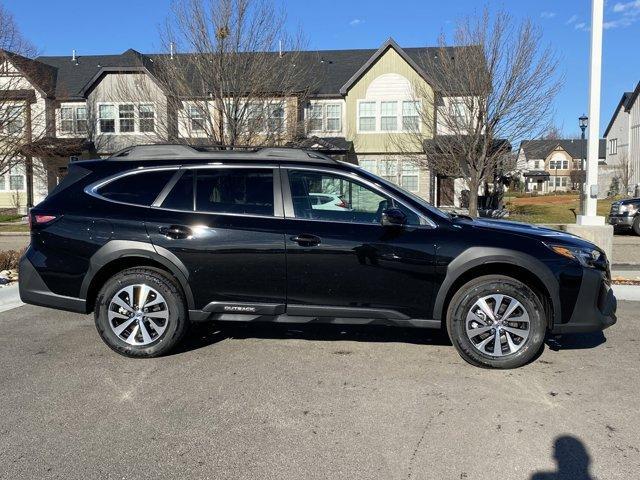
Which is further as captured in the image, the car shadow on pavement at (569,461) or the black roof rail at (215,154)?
the black roof rail at (215,154)

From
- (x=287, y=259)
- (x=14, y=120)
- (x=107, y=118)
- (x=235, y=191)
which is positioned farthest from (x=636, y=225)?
(x=14, y=120)

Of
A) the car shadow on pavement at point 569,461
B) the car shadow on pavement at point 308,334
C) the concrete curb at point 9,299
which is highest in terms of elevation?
the concrete curb at point 9,299

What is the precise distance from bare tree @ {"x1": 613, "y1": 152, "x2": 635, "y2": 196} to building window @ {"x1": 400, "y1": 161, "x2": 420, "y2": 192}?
25649 millimetres

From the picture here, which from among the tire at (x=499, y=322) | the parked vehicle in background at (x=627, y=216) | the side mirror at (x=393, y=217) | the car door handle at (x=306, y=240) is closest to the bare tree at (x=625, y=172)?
the parked vehicle in background at (x=627, y=216)

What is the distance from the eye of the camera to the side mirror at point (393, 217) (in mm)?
4574

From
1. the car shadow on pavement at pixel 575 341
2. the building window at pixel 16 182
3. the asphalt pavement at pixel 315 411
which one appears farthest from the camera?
the building window at pixel 16 182

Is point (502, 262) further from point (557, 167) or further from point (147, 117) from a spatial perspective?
point (557, 167)

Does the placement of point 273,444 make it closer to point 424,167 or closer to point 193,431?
point 193,431

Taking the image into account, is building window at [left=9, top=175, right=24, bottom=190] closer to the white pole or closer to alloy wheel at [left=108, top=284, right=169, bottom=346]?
alloy wheel at [left=108, top=284, right=169, bottom=346]

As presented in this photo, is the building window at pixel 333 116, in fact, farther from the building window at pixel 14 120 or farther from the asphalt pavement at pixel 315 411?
the asphalt pavement at pixel 315 411

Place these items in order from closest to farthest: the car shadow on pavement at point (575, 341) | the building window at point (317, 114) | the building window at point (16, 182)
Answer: the car shadow on pavement at point (575, 341)
the building window at point (317, 114)
the building window at point (16, 182)

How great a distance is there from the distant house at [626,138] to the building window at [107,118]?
40.0 meters

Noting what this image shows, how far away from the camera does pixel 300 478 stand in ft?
9.89

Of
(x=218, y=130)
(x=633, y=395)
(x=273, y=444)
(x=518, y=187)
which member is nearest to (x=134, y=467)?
(x=273, y=444)
